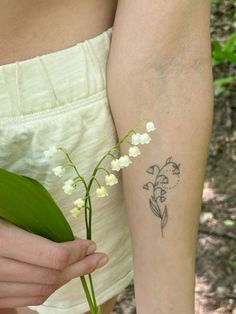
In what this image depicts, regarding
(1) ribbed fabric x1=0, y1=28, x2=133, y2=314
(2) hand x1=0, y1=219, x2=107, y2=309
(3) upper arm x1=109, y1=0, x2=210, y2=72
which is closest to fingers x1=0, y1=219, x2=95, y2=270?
(2) hand x1=0, y1=219, x2=107, y2=309

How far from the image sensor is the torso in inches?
31.1

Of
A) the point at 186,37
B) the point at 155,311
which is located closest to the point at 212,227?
the point at 155,311

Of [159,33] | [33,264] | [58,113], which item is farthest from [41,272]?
[159,33]

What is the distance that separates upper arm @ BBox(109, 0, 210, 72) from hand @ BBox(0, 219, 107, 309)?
25 centimetres

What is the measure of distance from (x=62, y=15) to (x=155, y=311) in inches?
16.7

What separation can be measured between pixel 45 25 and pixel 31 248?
275 millimetres

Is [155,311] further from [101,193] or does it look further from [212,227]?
[212,227]

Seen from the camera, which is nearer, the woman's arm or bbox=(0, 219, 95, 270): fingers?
bbox=(0, 219, 95, 270): fingers

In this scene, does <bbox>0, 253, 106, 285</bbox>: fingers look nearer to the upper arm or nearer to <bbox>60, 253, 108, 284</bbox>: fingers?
<bbox>60, 253, 108, 284</bbox>: fingers

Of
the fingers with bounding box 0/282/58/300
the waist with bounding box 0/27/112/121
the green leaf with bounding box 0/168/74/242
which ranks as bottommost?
the fingers with bounding box 0/282/58/300

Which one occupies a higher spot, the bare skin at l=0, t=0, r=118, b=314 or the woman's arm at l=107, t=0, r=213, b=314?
the bare skin at l=0, t=0, r=118, b=314

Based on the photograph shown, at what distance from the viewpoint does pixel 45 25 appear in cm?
82

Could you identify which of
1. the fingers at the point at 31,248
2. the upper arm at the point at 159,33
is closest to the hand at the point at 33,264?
the fingers at the point at 31,248

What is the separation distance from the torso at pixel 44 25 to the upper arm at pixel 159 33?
39 mm
